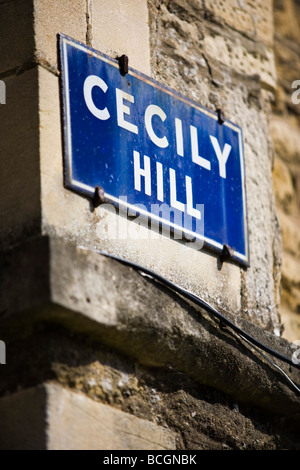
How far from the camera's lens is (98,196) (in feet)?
6.86

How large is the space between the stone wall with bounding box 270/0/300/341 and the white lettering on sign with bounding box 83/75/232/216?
2.51ft

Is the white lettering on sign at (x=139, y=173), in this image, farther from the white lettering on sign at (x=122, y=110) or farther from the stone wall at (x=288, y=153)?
the stone wall at (x=288, y=153)

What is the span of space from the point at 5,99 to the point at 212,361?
2.50 feet

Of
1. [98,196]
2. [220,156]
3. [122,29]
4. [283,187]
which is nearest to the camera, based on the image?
[98,196]

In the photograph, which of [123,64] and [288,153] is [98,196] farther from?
[288,153]

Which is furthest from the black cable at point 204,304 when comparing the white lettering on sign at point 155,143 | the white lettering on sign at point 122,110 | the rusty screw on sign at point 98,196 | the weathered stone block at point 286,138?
the weathered stone block at point 286,138

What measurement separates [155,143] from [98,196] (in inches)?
11.5

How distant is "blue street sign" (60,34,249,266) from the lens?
2.12 m

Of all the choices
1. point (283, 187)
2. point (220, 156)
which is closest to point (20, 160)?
point (220, 156)

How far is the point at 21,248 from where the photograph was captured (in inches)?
75.6

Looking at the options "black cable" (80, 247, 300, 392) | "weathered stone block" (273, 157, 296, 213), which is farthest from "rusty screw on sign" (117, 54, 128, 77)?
"weathered stone block" (273, 157, 296, 213)

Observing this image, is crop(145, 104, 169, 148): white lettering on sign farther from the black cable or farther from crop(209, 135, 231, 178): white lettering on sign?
the black cable

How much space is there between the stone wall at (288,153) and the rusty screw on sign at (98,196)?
1120 millimetres

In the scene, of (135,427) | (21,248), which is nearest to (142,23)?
(21,248)
